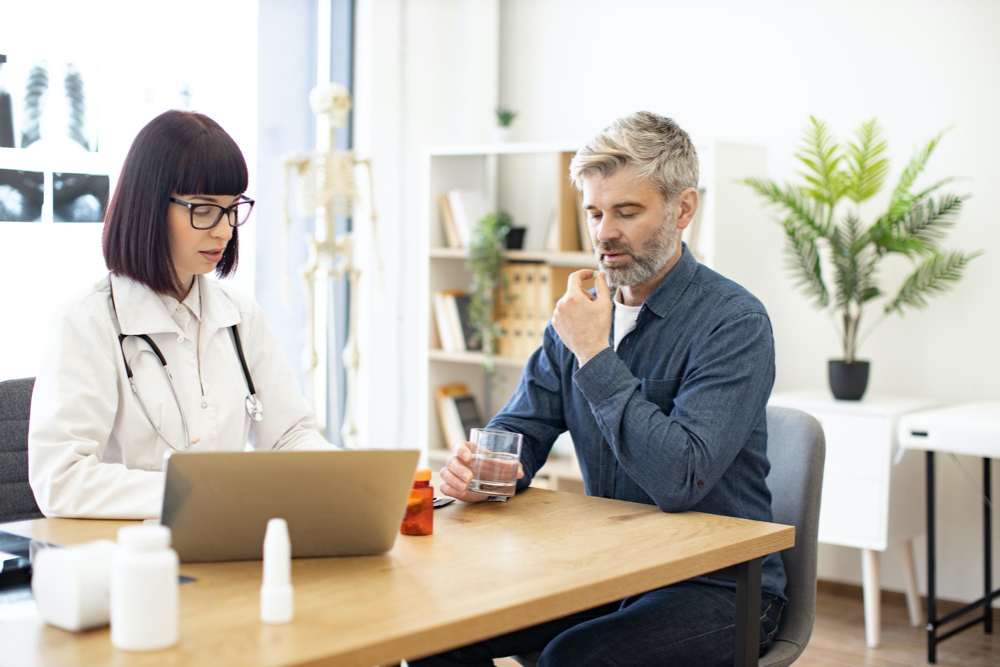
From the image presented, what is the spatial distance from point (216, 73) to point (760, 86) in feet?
6.94

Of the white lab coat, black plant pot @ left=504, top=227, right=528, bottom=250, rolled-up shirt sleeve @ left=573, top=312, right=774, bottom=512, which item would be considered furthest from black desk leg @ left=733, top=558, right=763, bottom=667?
black plant pot @ left=504, top=227, right=528, bottom=250

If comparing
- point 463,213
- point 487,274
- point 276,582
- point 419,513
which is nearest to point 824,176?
point 487,274

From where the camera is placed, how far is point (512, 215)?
484cm

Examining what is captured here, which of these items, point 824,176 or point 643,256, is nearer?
point 643,256

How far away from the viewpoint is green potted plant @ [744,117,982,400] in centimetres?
352

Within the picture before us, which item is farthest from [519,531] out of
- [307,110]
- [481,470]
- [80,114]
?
[307,110]

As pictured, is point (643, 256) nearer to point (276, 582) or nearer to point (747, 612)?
point (747, 612)

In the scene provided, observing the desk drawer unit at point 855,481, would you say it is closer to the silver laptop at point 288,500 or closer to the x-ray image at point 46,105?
the silver laptop at point 288,500

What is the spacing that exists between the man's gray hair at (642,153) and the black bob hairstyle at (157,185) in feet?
2.15

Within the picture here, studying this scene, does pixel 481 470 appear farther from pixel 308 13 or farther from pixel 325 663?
pixel 308 13

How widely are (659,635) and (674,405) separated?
407mm

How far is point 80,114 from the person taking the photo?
343cm

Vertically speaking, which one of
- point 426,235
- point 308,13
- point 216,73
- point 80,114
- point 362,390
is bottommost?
point 362,390

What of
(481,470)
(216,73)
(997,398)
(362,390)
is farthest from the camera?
(362,390)
